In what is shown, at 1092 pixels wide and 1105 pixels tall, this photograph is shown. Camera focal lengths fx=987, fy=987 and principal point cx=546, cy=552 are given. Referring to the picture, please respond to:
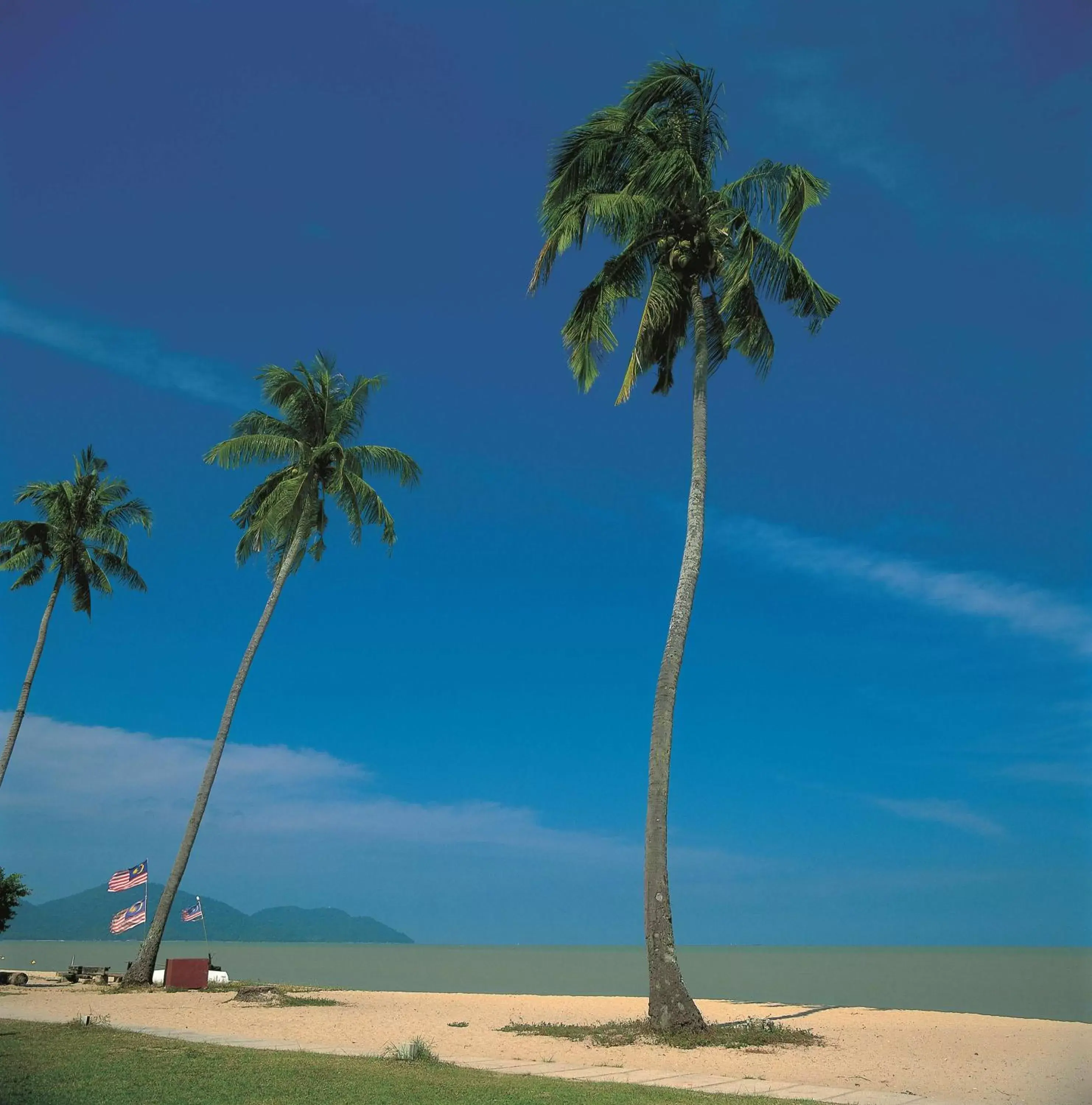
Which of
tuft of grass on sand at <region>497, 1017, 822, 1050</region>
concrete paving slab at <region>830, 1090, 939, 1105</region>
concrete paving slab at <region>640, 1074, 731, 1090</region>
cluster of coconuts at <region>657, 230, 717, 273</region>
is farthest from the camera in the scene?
cluster of coconuts at <region>657, 230, 717, 273</region>

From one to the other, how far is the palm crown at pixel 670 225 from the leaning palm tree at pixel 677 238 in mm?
22

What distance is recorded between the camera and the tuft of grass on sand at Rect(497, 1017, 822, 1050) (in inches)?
552

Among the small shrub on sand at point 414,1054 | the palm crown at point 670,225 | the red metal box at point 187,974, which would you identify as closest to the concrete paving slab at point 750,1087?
the small shrub on sand at point 414,1054

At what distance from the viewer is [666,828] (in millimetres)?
16094

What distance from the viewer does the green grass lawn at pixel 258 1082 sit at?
28.4 ft

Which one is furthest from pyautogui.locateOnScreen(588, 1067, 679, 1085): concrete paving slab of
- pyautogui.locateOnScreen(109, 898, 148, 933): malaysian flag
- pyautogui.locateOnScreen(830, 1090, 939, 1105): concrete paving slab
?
pyautogui.locateOnScreen(109, 898, 148, 933): malaysian flag

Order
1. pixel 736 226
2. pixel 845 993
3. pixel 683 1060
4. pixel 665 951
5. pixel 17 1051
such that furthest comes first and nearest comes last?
pixel 845 993, pixel 736 226, pixel 665 951, pixel 683 1060, pixel 17 1051

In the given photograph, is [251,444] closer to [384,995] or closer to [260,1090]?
[384,995]

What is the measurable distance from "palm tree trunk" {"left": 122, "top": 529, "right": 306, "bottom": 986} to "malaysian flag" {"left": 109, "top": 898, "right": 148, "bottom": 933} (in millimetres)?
1489

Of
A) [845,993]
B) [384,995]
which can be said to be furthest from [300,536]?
[845,993]

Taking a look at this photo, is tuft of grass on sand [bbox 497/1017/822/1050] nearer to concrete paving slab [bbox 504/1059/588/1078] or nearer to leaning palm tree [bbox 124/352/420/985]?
concrete paving slab [bbox 504/1059/588/1078]

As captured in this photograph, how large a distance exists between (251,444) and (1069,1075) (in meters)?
24.7

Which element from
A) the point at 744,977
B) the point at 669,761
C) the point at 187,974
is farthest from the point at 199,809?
the point at 744,977

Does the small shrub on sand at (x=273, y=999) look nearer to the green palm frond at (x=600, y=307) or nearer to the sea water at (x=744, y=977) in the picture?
the sea water at (x=744, y=977)
